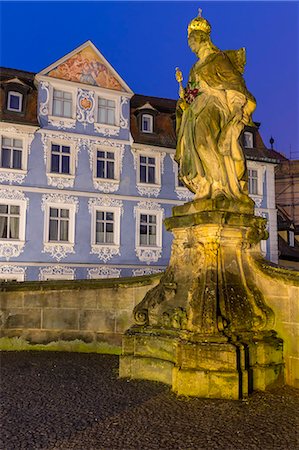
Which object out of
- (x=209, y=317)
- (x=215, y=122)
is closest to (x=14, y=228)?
(x=215, y=122)

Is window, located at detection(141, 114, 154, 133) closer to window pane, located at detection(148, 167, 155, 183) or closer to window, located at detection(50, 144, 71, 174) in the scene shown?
window pane, located at detection(148, 167, 155, 183)

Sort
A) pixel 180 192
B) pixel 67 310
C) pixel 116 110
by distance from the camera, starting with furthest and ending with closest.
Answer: pixel 180 192, pixel 116 110, pixel 67 310

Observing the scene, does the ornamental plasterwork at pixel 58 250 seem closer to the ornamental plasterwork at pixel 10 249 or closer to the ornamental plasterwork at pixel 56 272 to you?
the ornamental plasterwork at pixel 56 272

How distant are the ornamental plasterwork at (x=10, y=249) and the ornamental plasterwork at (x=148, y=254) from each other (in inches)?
204

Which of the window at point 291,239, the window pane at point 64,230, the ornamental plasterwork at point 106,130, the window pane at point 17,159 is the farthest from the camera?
the window at point 291,239

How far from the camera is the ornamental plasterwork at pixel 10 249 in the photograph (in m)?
18.3

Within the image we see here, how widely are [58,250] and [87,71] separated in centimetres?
818

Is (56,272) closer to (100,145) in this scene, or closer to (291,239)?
(100,145)

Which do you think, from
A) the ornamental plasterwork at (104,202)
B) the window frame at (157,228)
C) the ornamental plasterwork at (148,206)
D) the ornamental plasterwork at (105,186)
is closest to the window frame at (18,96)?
the ornamental plasterwork at (105,186)

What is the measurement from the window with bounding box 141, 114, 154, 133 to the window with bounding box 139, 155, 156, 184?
1492 mm

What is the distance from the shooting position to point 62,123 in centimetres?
1994

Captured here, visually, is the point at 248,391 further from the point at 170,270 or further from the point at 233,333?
the point at 170,270

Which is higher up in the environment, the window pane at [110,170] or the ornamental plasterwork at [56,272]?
the window pane at [110,170]

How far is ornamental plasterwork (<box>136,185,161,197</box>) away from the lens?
2120 cm
